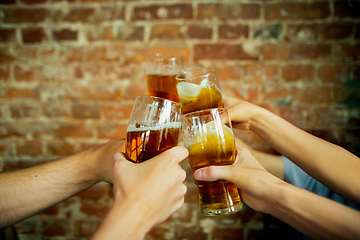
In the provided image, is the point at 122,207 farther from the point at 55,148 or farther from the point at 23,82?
the point at 23,82

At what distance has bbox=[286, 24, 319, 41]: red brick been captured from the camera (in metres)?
1.28

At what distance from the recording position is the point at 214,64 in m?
1.32

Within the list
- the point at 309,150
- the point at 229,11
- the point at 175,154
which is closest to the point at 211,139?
the point at 175,154

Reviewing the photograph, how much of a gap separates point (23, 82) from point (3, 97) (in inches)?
6.6

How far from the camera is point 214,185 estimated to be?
74 centimetres

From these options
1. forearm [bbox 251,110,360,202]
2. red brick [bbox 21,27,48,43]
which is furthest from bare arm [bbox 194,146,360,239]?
red brick [bbox 21,27,48,43]

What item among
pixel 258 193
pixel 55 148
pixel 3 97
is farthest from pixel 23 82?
pixel 258 193

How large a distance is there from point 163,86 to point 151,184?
48 cm

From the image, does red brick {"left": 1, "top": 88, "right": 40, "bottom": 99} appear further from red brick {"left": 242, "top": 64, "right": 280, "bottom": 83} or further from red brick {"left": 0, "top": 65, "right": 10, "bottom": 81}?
red brick {"left": 242, "top": 64, "right": 280, "bottom": 83}

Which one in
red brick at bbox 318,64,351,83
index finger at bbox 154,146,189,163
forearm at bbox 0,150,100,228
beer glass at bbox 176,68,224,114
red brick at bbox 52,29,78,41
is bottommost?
forearm at bbox 0,150,100,228

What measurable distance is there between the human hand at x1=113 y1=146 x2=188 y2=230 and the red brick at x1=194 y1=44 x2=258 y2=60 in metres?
0.85

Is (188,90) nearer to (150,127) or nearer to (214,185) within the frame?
(150,127)

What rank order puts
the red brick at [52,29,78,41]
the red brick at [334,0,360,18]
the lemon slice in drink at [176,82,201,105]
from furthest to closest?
the red brick at [52,29,78,41], the red brick at [334,0,360,18], the lemon slice in drink at [176,82,201,105]

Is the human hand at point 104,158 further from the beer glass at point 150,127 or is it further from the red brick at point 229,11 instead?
the red brick at point 229,11
